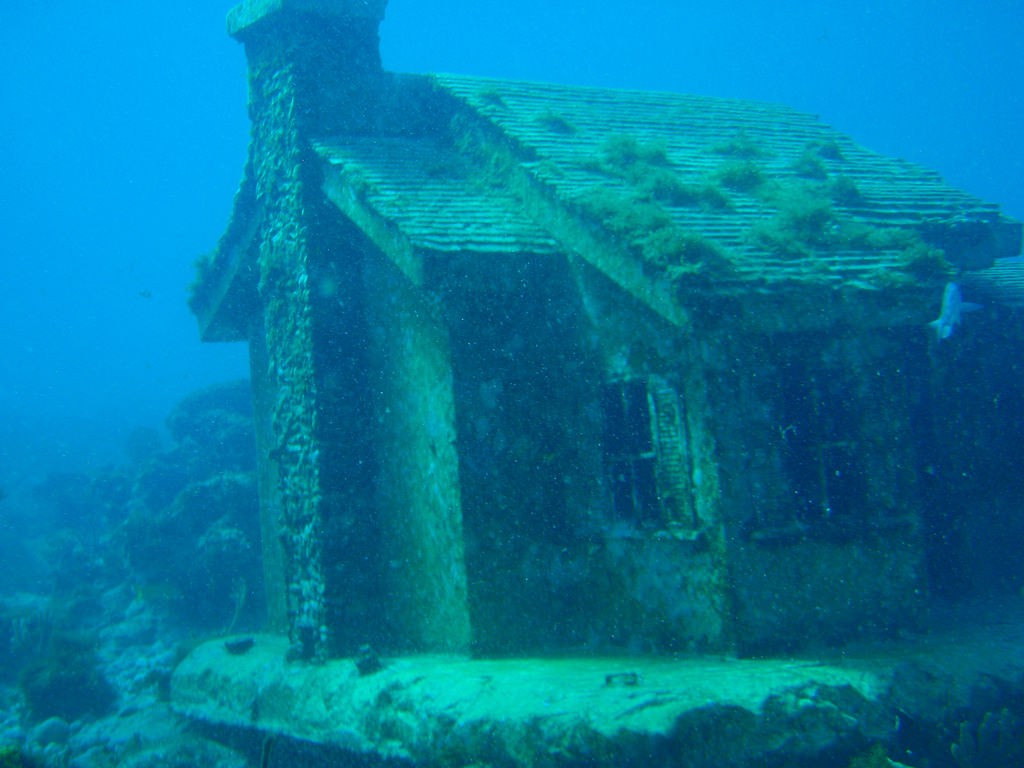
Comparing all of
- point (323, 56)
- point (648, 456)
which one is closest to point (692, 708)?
point (648, 456)

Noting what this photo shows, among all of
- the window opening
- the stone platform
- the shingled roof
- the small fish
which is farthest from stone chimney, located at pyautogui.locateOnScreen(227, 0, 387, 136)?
the small fish

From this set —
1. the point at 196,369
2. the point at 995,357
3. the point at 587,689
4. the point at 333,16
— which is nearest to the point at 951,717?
the point at 587,689

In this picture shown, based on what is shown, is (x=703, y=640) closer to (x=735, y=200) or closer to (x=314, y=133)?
(x=735, y=200)

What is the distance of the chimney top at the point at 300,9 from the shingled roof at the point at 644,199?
1.04 metres

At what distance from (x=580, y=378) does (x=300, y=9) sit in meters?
6.28

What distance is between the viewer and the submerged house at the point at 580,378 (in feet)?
22.6

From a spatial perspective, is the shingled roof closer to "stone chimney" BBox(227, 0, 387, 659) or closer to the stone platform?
"stone chimney" BBox(227, 0, 387, 659)

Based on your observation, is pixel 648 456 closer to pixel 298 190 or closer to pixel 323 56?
pixel 298 190

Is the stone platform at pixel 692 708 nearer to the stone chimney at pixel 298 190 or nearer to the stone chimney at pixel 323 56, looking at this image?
the stone chimney at pixel 298 190

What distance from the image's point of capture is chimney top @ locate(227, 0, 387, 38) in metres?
9.83

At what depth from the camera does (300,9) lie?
9828 mm

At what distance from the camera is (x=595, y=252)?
7641 mm

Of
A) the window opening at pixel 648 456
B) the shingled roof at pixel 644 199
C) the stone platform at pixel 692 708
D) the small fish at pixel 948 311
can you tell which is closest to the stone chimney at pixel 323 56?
the shingled roof at pixel 644 199

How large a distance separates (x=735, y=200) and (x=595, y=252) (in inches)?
95.2
